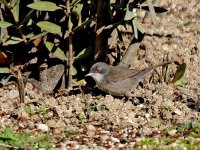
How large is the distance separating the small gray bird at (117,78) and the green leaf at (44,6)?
1068 millimetres

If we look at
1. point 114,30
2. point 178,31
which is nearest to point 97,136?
point 114,30

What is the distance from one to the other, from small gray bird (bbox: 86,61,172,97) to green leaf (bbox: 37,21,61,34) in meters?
0.78

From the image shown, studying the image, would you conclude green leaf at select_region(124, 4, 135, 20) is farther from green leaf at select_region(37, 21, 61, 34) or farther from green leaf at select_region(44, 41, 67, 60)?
green leaf at select_region(44, 41, 67, 60)

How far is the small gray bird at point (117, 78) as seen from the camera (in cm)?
827

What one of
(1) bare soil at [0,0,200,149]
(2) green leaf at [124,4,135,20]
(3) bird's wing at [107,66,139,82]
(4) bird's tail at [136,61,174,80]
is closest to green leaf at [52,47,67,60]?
(1) bare soil at [0,0,200,149]

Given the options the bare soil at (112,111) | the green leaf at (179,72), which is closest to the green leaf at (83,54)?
the bare soil at (112,111)

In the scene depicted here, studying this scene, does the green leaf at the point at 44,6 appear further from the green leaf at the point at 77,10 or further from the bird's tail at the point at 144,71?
the bird's tail at the point at 144,71

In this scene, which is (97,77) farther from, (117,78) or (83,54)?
(83,54)

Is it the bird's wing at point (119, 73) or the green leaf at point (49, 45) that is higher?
the green leaf at point (49, 45)

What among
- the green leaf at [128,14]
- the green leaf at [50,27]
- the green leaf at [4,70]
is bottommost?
the green leaf at [4,70]

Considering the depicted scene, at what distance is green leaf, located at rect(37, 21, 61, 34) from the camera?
7.64m

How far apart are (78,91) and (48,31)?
111 cm

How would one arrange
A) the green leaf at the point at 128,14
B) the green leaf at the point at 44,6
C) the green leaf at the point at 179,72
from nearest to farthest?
1. the green leaf at the point at 128,14
2. the green leaf at the point at 44,6
3. the green leaf at the point at 179,72

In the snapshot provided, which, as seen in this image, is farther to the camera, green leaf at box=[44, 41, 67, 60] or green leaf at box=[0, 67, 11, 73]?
green leaf at box=[0, 67, 11, 73]
